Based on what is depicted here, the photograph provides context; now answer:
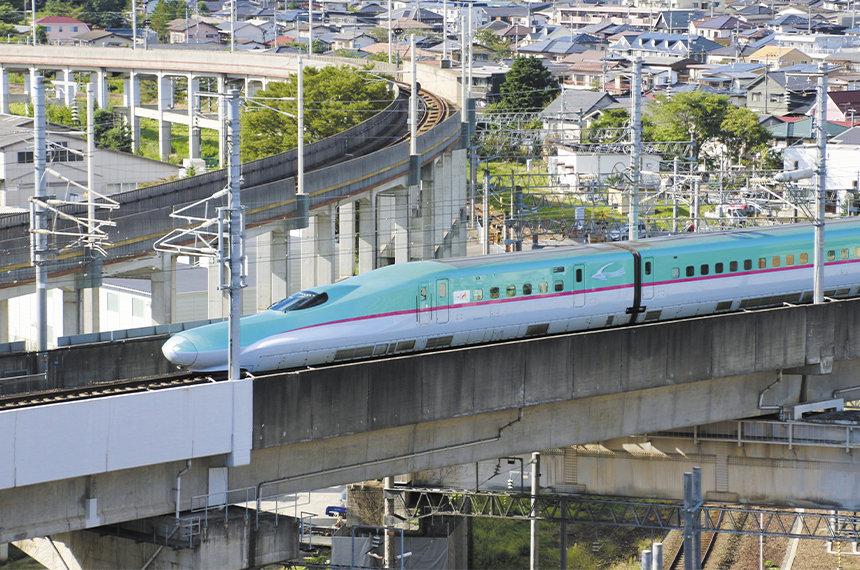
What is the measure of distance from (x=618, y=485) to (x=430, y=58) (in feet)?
363

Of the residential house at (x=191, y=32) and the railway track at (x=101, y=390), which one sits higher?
the railway track at (x=101, y=390)

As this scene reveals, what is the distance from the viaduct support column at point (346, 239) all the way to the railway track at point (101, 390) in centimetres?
2987

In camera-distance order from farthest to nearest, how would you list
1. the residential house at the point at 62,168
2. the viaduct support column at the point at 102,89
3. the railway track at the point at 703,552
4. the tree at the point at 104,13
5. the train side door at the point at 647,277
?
the tree at the point at 104,13
the viaduct support column at the point at 102,89
the residential house at the point at 62,168
the railway track at the point at 703,552
the train side door at the point at 647,277

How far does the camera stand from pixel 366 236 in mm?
52438

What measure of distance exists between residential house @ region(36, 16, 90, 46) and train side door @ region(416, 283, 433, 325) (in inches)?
4739

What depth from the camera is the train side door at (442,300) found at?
27359mm

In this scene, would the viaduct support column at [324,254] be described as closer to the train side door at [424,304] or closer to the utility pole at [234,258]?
the train side door at [424,304]

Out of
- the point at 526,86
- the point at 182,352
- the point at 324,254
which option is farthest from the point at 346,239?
the point at 526,86

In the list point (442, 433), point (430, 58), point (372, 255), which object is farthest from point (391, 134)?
point (430, 58)

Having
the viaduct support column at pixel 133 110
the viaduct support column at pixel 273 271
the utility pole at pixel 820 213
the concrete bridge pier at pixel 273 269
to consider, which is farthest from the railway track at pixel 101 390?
the viaduct support column at pixel 133 110

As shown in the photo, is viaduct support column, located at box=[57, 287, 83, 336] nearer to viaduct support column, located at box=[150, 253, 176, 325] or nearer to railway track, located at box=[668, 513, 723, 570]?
viaduct support column, located at box=[150, 253, 176, 325]

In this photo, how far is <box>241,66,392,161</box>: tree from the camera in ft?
215

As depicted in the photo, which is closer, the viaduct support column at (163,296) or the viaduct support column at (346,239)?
the viaduct support column at (163,296)

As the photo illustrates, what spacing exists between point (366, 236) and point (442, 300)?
82.7ft
